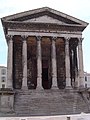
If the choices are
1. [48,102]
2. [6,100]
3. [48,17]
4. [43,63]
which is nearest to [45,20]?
[48,17]

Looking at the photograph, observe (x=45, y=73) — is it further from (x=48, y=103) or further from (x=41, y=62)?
(x=48, y=103)

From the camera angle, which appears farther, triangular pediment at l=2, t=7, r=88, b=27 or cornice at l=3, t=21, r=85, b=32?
triangular pediment at l=2, t=7, r=88, b=27

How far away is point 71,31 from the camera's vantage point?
3475cm

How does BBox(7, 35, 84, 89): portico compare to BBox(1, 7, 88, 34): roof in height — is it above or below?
below

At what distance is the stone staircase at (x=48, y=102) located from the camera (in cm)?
2773

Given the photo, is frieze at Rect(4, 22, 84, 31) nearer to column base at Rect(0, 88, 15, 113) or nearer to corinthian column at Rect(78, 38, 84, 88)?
corinthian column at Rect(78, 38, 84, 88)

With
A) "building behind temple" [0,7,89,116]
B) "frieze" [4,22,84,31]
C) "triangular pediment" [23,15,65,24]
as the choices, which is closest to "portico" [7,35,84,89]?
"building behind temple" [0,7,89,116]

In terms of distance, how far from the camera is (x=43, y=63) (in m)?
37.9

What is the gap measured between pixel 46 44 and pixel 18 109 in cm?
1217

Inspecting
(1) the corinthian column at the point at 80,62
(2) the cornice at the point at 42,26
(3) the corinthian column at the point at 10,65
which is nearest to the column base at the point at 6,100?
(3) the corinthian column at the point at 10,65

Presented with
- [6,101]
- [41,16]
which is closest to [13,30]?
[41,16]

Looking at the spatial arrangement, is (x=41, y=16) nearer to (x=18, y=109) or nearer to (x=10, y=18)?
(x=10, y=18)

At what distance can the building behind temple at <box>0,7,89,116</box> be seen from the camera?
28.9 meters

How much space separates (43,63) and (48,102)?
30.8ft
